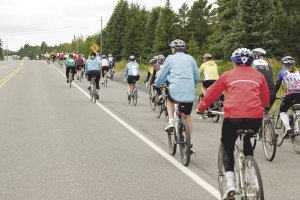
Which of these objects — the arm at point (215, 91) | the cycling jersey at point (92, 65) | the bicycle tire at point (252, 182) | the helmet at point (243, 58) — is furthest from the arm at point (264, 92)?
the cycling jersey at point (92, 65)

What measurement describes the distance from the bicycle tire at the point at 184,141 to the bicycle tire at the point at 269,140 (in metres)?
1.55

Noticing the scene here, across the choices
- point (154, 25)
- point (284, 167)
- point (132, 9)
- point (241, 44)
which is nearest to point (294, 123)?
point (284, 167)

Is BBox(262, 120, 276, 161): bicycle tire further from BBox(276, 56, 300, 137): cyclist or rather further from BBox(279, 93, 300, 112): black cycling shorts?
BBox(279, 93, 300, 112): black cycling shorts

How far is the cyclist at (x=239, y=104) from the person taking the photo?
540 centimetres

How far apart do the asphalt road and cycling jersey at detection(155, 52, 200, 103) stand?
3.69ft

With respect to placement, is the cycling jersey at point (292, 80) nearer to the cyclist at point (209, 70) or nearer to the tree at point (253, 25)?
the cyclist at point (209, 70)

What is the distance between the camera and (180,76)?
28.0 ft

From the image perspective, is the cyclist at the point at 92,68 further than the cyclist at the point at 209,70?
Yes

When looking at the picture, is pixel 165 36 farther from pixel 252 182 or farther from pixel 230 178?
pixel 252 182

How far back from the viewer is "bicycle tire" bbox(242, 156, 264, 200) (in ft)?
15.8

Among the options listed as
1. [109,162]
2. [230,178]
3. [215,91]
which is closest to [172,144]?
[109,162]

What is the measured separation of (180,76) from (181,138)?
1048 mm

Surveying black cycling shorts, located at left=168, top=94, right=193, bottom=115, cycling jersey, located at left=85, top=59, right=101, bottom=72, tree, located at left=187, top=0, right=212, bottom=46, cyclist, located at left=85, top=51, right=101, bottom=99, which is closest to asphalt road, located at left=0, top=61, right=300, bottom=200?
black cycling shorts, located at left=168, top=94, right=193, bottom=115

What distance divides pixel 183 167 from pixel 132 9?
7133cm
